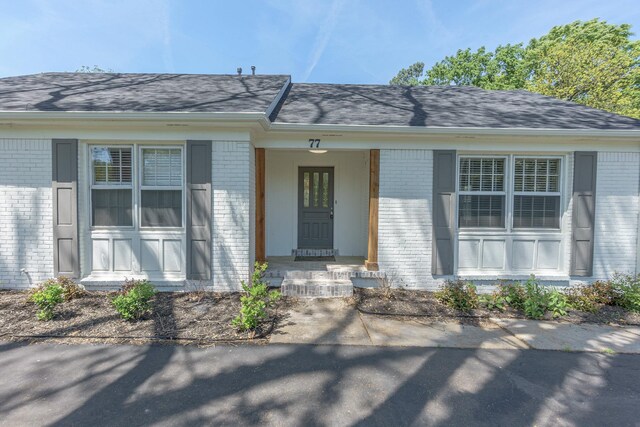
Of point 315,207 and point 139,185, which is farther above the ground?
point 139,185

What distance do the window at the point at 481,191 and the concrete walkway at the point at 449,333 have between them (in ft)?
6.70

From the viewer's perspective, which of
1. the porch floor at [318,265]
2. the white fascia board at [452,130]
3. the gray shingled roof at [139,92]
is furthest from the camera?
the porch floor at [318,265]

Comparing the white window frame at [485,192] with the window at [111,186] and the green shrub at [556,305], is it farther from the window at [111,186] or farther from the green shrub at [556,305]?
the window at [111,186]

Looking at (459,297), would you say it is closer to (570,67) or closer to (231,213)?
(231,213)

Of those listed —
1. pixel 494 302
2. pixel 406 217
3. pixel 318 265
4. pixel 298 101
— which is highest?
pixel 298 101

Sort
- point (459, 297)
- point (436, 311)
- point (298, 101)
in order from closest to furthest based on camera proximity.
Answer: point (436, 311)
point (459, 297)
point (298, 101)

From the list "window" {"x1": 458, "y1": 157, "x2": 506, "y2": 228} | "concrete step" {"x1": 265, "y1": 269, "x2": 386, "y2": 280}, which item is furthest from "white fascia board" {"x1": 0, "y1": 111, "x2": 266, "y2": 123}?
"window" {"x1": 458, "y1": 157, "x2": 506, "y2": 228}

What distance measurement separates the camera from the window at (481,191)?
239 inches

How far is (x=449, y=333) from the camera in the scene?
4.26 m

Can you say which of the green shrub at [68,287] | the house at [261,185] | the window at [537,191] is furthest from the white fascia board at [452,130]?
→ the green shrub at [68,287]

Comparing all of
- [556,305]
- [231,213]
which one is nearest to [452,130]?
[556,305]

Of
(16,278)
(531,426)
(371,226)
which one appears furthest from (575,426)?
(16,278)

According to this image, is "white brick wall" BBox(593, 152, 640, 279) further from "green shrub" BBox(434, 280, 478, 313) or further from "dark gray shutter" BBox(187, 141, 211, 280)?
Answer: "dark gray shutter" BBox(187, 141, 211, 280)

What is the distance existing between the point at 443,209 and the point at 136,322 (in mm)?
5254
